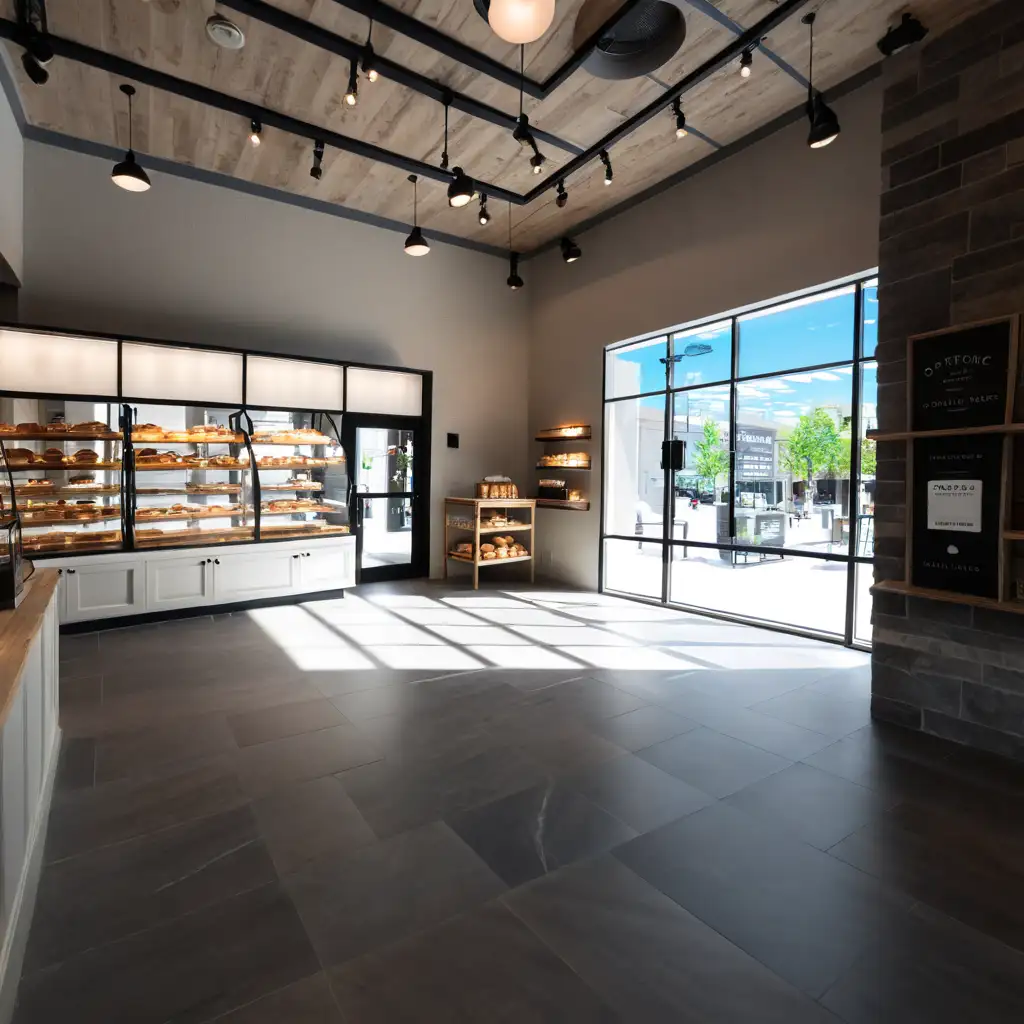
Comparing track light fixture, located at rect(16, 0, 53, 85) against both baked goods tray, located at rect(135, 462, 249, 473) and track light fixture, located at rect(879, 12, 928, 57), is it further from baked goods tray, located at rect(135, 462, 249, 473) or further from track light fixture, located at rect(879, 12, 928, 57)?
track light fixture, located at rect(879, 12, 928, 57)

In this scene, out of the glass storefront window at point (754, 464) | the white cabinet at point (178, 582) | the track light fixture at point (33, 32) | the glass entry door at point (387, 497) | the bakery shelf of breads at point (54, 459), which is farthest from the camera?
the glass entry door at point (387, 497)

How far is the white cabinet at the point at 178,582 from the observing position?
518cm

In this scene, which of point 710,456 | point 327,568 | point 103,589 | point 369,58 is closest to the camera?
point 369,58

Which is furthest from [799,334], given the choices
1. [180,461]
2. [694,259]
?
[180,461]

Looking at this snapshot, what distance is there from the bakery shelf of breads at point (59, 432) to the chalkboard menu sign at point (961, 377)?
600 cm

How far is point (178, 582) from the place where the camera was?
5.32 m

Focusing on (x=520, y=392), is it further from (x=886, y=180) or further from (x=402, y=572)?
(x=886, y=180)

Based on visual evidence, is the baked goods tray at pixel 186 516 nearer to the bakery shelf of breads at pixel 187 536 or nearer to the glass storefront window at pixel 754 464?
the bakery shelf of breads at pixel 187 536

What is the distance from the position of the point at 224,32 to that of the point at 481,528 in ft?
16.4

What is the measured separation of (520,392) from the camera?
8359 millimetres

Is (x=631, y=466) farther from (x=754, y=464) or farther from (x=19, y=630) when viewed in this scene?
(x=19, y=630)

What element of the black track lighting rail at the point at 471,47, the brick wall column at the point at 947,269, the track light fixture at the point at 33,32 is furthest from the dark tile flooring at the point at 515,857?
the black track lighting rail at the point at 471,47

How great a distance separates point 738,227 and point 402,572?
17.5 ft

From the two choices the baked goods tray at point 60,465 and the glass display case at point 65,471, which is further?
the glass display case at point 65,471
